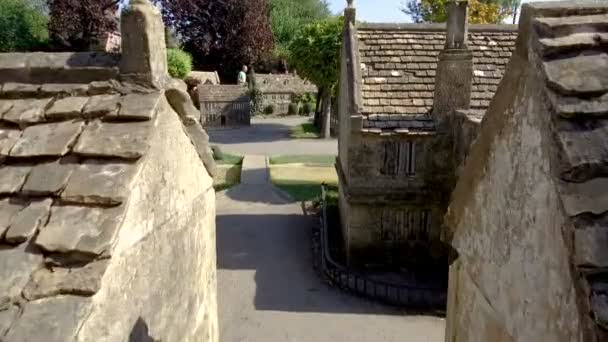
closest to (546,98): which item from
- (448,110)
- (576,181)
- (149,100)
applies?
(576,181)

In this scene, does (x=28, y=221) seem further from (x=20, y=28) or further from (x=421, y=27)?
(x=20, y=28)

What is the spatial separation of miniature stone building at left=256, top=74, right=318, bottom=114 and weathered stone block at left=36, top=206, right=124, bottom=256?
37899 mm

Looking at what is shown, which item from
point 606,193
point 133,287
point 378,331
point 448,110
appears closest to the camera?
point 606,193

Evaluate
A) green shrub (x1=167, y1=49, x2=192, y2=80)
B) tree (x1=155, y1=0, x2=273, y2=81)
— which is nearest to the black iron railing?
green shrub (x1=167, y1=49, x2=192, y2=80)

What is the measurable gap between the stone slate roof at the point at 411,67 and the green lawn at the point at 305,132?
17.2 metres

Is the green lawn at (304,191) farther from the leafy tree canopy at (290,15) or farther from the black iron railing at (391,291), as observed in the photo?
the leafy tree canopy at (290,15)

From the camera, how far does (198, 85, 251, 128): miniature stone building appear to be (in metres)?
32.8

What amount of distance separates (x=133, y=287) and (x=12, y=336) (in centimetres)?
90

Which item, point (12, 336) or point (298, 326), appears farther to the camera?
point (298, 326)

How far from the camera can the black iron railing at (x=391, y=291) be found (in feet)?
34.2

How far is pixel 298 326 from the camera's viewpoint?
9555 millimetres

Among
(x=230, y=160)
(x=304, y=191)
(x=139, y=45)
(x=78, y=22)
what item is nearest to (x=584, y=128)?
(x=139, y=45)

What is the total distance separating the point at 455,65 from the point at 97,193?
9559mm

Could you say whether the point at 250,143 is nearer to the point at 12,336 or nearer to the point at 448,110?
the point at 448,110
